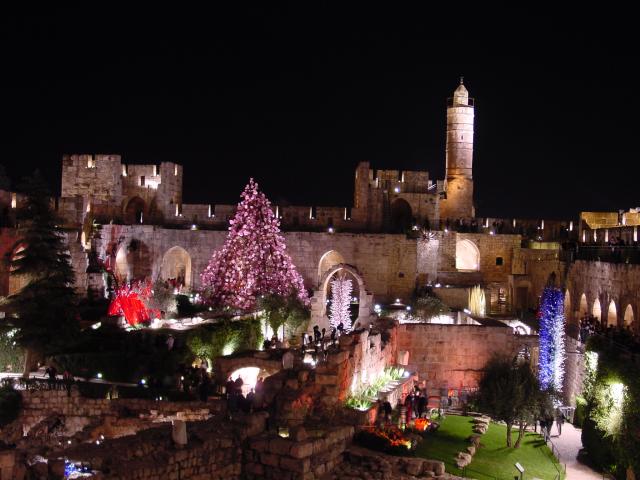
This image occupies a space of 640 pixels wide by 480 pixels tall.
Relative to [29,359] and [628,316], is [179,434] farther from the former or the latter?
[628,316]

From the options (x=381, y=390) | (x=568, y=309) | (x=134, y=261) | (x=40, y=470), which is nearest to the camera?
(x=40, y=470)

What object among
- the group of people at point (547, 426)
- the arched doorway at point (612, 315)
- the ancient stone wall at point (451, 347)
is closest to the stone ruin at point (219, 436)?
the group of people at point (547, 426)

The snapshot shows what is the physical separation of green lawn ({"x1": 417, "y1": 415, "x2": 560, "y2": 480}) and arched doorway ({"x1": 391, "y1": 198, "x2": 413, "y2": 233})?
48.1 feet

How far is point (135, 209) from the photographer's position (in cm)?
3203

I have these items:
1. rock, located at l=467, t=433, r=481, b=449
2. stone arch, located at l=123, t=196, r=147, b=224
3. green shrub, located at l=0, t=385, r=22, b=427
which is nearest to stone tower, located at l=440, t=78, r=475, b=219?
stone arch, located at l=123, t=196, r=147, b=224

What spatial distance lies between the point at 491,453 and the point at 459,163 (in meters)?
19.6

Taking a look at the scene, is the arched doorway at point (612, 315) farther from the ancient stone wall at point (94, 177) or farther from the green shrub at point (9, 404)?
the ancient stone wall at point (94, 177)

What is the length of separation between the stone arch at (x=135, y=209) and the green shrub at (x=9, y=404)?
17026 mm

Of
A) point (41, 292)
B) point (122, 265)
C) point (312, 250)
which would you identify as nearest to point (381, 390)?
point (41, 292)

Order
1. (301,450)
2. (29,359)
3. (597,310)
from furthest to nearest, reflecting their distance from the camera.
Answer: (597,310) < (29,359) < (301,450)

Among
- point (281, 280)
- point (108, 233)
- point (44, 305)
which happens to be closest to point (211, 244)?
point (108, 233)

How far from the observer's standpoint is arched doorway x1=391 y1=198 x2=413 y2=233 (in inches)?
1204

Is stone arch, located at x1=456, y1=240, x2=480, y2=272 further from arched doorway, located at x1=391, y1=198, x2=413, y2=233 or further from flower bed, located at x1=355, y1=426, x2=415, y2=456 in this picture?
flower bed, located at x1=355, y1=426, x2=415, y2=456

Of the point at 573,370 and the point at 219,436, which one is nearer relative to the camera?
the point at 219,436
